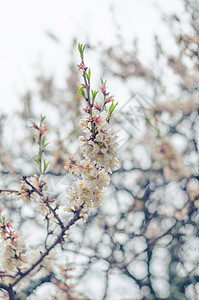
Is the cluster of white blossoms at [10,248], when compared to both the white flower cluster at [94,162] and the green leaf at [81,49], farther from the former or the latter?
the green leaf at [81,49]

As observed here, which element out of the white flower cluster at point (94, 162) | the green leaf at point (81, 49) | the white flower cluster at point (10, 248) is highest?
the green leaf at point (81, 49)

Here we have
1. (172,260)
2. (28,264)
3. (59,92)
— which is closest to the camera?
(28,264)

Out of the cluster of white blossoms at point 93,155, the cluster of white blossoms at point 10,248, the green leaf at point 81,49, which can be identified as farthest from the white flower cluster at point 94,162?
the cluster of white blossoms at point 10,248

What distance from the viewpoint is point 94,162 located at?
1.33 metres

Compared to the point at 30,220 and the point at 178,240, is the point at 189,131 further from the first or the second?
the point at 30,220

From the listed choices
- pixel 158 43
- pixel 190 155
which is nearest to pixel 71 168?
pixel 158 43

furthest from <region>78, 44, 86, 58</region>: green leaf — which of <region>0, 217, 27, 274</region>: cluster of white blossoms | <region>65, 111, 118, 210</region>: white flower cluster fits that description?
<region>0, 217, 27, 274</region>: cluster of white blossoms

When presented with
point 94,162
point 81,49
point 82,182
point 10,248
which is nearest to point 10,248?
point 10,248

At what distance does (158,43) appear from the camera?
3.96 meters

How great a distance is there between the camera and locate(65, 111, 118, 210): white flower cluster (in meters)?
1.28

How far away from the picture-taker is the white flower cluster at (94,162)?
128 cm

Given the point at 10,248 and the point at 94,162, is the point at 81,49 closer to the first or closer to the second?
the point at 94,162

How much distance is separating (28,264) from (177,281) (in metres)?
2.86

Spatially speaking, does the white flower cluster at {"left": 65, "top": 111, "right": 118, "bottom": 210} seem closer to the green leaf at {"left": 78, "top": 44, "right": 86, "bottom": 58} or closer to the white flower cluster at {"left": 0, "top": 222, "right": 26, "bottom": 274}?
the green leaf at {"left": 78, "top": 44, "right": 86, "bottom": 58}
